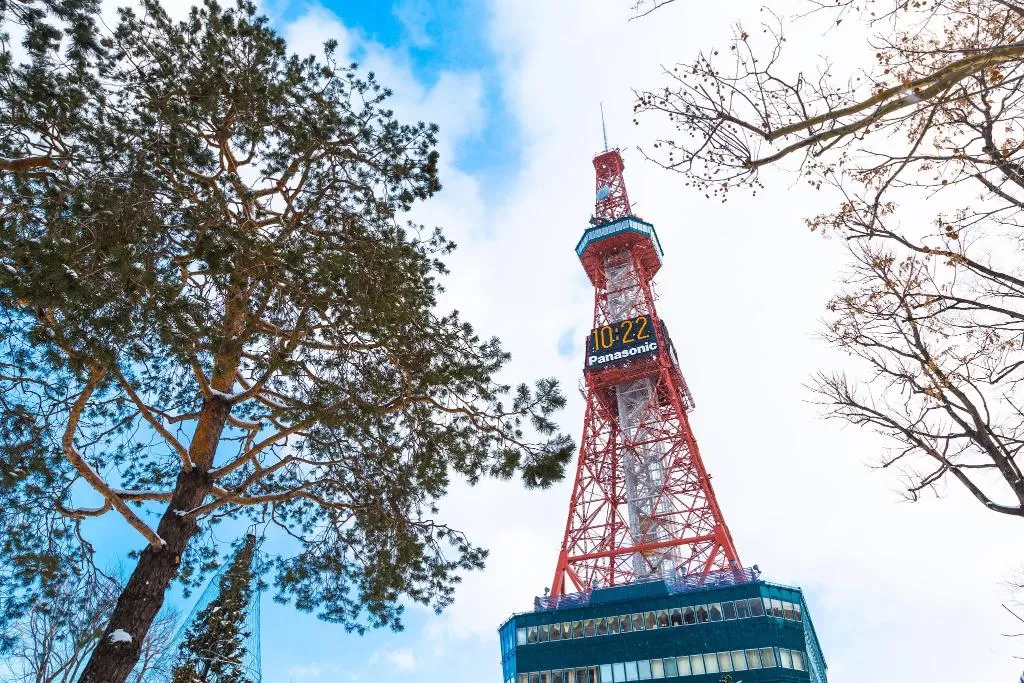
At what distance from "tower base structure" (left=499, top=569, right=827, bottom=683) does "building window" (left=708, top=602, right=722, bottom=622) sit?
0.14 ft

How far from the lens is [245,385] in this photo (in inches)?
317

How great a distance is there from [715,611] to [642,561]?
6.22 m

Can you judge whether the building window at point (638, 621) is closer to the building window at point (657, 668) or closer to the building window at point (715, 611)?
the building window at point (657, 668)

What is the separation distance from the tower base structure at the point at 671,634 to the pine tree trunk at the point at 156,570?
89.0 feet

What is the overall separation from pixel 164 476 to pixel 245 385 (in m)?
1.71

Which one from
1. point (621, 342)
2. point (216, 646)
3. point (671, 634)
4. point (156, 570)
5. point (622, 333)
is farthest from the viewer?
point (622, 333)

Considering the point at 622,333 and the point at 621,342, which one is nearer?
the point at 621,342

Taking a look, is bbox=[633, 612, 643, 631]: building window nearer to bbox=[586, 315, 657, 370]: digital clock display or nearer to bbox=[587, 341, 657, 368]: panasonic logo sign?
bbox=[586, 315, 657, 370]: digital clock display

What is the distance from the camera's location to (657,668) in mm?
29375

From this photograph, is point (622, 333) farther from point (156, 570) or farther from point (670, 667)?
point (156, 570)

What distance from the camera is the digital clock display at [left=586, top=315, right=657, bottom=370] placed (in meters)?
38.8

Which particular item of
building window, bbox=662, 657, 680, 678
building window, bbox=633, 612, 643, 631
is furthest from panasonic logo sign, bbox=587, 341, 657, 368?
building window, bbox=662, 657, 680, 678

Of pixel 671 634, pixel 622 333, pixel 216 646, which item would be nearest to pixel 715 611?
pixel 671 634

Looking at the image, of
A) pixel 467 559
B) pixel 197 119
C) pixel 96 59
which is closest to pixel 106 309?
pixel 197 119
